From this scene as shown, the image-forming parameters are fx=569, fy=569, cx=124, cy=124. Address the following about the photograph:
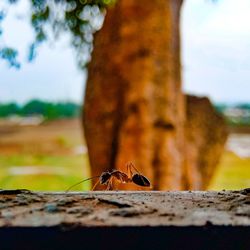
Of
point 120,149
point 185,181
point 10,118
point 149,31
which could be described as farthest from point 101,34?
point 10,118

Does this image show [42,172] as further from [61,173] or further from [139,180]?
[139,180]

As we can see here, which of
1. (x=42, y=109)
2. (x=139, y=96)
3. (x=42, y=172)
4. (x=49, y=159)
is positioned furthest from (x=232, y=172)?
(x=139, y=96)

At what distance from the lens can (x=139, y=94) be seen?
5430 mm

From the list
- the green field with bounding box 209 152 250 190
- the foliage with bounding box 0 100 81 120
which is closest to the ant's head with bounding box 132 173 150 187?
the foliage with bounding box 0 100 81 120

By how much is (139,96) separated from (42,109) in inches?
323

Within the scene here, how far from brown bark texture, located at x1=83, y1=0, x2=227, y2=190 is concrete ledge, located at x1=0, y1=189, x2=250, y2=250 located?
4.10m

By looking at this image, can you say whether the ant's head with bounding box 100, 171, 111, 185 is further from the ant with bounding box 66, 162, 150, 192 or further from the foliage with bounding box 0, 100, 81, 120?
the foliage with bounding box 0, 100, 81, 120

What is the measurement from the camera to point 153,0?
18.5 feet
